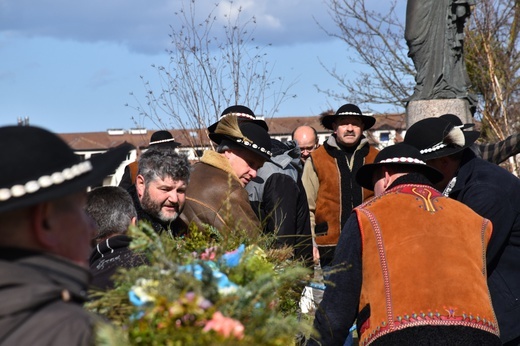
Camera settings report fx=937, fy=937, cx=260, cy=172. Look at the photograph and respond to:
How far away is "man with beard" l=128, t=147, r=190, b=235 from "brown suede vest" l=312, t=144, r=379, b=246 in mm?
3232

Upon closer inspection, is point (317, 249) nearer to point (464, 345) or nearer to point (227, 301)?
point (464, 345)

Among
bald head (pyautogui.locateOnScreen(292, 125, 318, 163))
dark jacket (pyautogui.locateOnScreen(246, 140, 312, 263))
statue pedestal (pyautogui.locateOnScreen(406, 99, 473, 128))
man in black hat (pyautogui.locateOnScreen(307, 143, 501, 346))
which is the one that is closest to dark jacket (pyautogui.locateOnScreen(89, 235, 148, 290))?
man in black hat (pyautogui.locateOnScreen(307, 143, 501, 346))

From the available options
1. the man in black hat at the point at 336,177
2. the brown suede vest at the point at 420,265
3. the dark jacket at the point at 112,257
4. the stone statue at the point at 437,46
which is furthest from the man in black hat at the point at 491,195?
the stone statue at the point at 437,46

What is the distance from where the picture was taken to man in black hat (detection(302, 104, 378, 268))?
8.30 m

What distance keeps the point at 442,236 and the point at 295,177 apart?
312cm

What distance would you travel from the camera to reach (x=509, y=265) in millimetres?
5078

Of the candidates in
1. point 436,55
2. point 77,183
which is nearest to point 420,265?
point 77,183

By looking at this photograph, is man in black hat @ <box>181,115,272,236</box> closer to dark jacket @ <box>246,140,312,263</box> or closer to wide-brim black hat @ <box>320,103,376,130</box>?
dark jacket @ <box>246,140,312,263</box>

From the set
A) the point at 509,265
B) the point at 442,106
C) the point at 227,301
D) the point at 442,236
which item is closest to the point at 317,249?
the point at 442,106

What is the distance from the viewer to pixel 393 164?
4648mm

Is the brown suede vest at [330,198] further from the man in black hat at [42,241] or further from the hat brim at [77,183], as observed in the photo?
the man in black hat at [42,241]

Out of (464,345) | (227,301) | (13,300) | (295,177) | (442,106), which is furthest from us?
(442,106)

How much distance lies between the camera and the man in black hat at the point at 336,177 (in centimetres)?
830

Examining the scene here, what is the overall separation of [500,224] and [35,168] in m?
3.39
